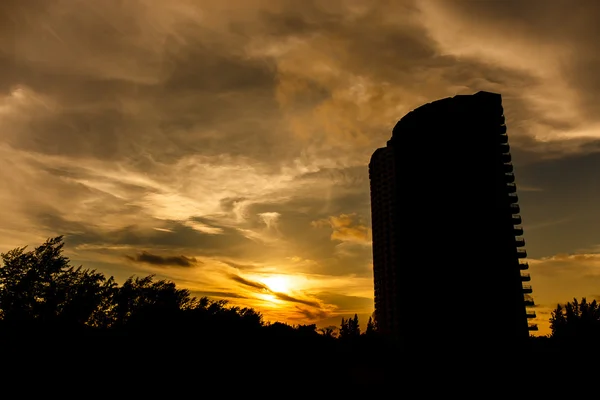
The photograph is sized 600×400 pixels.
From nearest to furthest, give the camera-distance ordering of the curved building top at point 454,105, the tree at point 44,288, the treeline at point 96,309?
the treeline at point 96,309
the tree at point 44,288
the curved building top at point 454,105

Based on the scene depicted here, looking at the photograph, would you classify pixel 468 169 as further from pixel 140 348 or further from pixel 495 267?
pixel 140 348


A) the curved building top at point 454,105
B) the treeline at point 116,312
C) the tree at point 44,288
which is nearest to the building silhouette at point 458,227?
the curved building top at point 454,105

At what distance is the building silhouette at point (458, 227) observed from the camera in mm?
71688

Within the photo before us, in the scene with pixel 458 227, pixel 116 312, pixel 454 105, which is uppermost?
pixel 454 105

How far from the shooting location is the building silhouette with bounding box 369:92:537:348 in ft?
235

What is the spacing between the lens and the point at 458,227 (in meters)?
77.6

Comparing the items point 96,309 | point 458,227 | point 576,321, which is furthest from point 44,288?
point 576,321

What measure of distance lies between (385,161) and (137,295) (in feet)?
270

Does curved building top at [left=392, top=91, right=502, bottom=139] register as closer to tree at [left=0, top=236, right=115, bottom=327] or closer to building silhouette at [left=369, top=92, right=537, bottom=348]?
building silhouette at [left=369, top=92, right=537, bottom=348]

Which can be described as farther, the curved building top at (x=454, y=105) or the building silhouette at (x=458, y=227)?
the curved building top at (x=454, y=105)

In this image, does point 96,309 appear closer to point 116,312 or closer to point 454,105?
point 116,312

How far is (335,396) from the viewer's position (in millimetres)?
41438

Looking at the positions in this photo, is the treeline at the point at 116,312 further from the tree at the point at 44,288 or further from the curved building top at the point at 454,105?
the curved building top at the point at 454,105

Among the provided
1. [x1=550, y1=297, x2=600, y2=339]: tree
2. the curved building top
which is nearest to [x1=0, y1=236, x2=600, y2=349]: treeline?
[x1=550, y1=297, x2=600, y2=339]: tree
